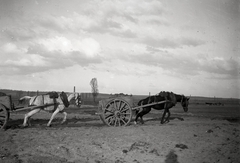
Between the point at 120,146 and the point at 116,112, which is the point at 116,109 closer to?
the point at 116,112

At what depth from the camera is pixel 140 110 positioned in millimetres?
10562

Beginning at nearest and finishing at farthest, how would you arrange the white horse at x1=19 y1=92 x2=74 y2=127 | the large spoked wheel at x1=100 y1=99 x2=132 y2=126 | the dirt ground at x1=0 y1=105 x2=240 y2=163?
the dirt ground at x1=0 y1=105 x2=240 y2=163 < the large spoked wheel at x1=100 y1=99 x2=132 y2=126 < the white horse at x1=19 y1=92 x2=74 y2=127

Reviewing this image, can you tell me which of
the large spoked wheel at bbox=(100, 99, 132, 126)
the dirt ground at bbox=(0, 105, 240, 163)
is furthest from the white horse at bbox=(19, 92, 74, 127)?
the large spoked wheel at bbox=(100, 99, 132, 126)

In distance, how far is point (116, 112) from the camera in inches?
366

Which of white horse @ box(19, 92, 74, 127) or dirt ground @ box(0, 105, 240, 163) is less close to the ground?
white horse @ box(19, 92, 74, 127)

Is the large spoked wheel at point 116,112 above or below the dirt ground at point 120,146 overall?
above

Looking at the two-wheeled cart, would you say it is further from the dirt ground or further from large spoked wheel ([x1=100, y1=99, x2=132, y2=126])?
the dirt ground

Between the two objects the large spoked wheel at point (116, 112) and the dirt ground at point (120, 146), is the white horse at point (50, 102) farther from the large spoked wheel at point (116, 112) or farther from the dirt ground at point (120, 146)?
the large spoked wheel at point (116, 112)

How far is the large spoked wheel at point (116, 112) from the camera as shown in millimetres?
9289

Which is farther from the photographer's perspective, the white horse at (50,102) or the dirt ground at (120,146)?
the white horse at (50,102)

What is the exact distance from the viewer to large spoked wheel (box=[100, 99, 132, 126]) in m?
9.29

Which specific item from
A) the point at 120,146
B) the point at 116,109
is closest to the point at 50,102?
the point at 116,109

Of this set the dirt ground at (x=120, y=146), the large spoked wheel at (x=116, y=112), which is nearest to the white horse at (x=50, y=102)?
the dirt ground at (x=120, y=146)

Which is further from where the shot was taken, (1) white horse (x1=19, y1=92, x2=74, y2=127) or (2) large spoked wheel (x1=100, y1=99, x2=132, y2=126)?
(1) white horse (x1=19, y1=92, x2=74, y2=127)
